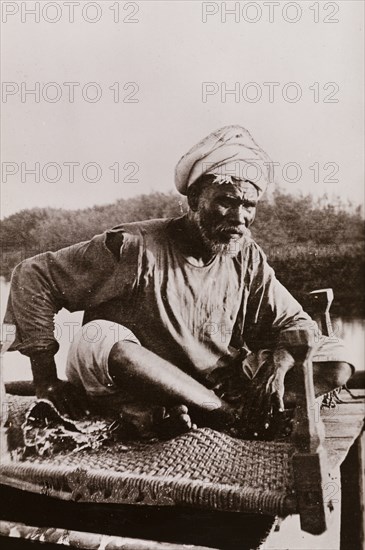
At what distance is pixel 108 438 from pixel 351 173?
1021 millimetres

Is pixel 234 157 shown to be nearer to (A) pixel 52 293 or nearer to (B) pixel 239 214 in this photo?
(B) pixel 239 214

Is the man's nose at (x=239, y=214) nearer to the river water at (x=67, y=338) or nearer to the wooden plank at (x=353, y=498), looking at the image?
the river water at (x=67, y=338)

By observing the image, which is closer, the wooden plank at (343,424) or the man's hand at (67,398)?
the wooden plank at (343,424)

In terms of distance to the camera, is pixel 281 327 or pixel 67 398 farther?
pixel 67 398

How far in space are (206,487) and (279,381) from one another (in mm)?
350

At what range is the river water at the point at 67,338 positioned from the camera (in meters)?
1.80

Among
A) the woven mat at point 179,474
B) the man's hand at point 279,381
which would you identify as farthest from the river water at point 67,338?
the woven mat at point 179,474

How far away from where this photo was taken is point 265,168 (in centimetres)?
185

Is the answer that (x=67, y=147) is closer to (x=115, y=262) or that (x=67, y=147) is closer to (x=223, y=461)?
(x=115, y=262)

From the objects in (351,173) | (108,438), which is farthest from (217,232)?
(108,438)

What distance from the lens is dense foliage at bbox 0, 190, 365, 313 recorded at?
1802 mm

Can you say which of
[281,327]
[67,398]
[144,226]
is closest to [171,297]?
[144,226]

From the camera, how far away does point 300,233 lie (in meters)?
1.83

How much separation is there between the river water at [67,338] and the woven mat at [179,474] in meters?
0.27
